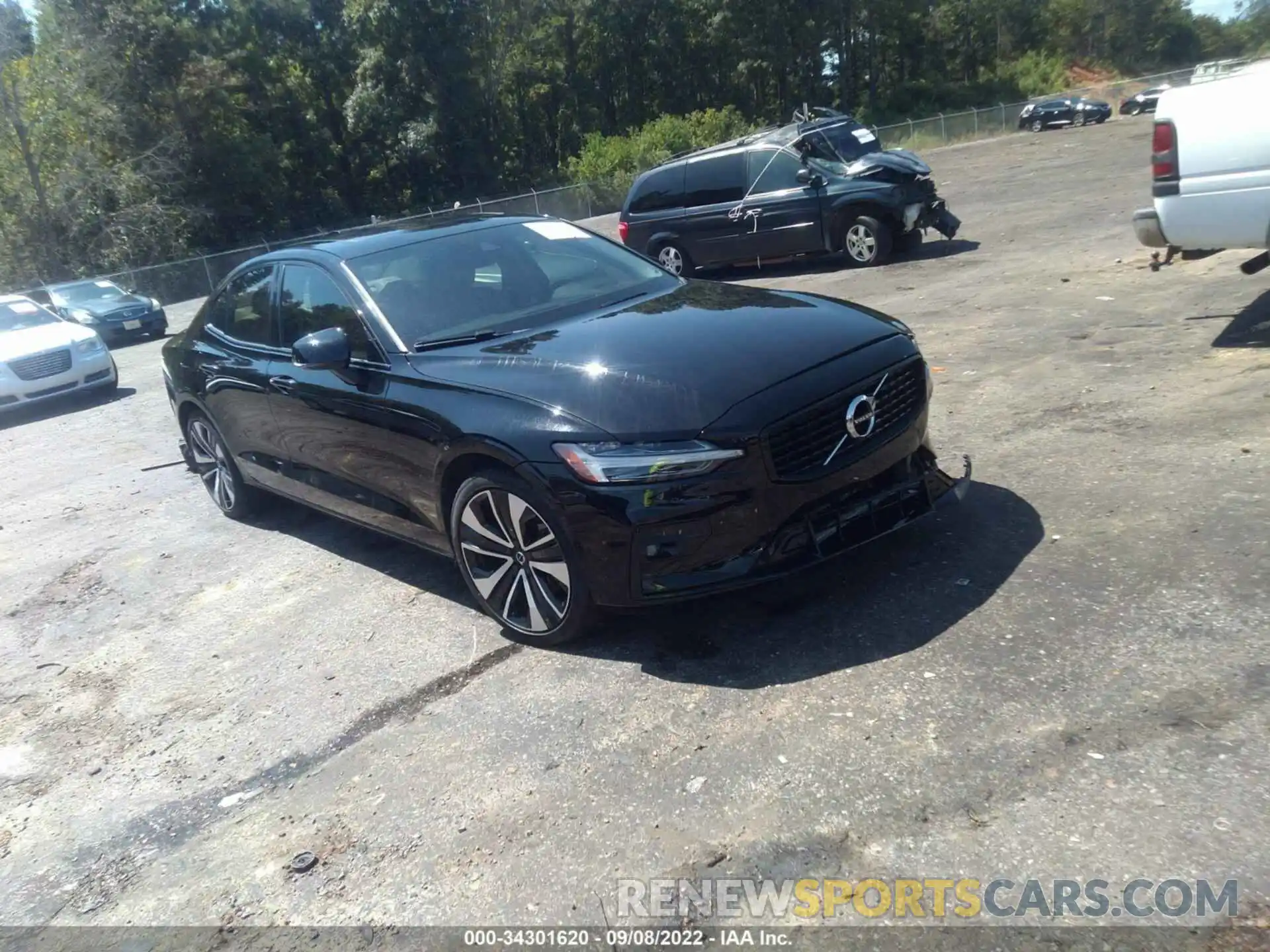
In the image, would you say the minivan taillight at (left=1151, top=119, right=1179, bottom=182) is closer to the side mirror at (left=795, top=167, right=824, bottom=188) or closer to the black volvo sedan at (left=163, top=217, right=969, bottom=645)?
the black volvo sedan at (left=163, top=217, right=969, bottom=645)

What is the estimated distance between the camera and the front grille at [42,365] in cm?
1329

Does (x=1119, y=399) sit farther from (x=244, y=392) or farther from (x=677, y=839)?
(x=244, y=392)

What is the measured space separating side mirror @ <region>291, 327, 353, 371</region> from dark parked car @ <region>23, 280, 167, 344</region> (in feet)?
58.9

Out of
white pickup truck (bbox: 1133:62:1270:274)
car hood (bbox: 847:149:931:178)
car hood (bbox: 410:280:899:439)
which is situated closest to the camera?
car hood (bbox: 410:280:899:439)

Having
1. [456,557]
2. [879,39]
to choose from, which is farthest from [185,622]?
[879,39]

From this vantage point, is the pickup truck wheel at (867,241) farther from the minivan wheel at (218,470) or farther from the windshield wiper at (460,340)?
the windshield wiper at (460,340)

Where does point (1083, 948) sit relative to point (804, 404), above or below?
below

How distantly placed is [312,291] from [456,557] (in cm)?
181

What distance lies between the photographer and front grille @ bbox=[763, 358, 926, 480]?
4027 millimetres

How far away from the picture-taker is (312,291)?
18.5 feet

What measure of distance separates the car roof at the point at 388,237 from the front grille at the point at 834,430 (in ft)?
7.87

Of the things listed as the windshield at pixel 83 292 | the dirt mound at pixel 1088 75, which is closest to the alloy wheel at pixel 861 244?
the windshield at pixel 83 292

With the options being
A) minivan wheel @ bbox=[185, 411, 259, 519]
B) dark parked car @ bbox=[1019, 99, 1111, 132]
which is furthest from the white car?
dark parked car @ bbox=[1019, 99, 1111, 132]

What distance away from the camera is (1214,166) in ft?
22.6
